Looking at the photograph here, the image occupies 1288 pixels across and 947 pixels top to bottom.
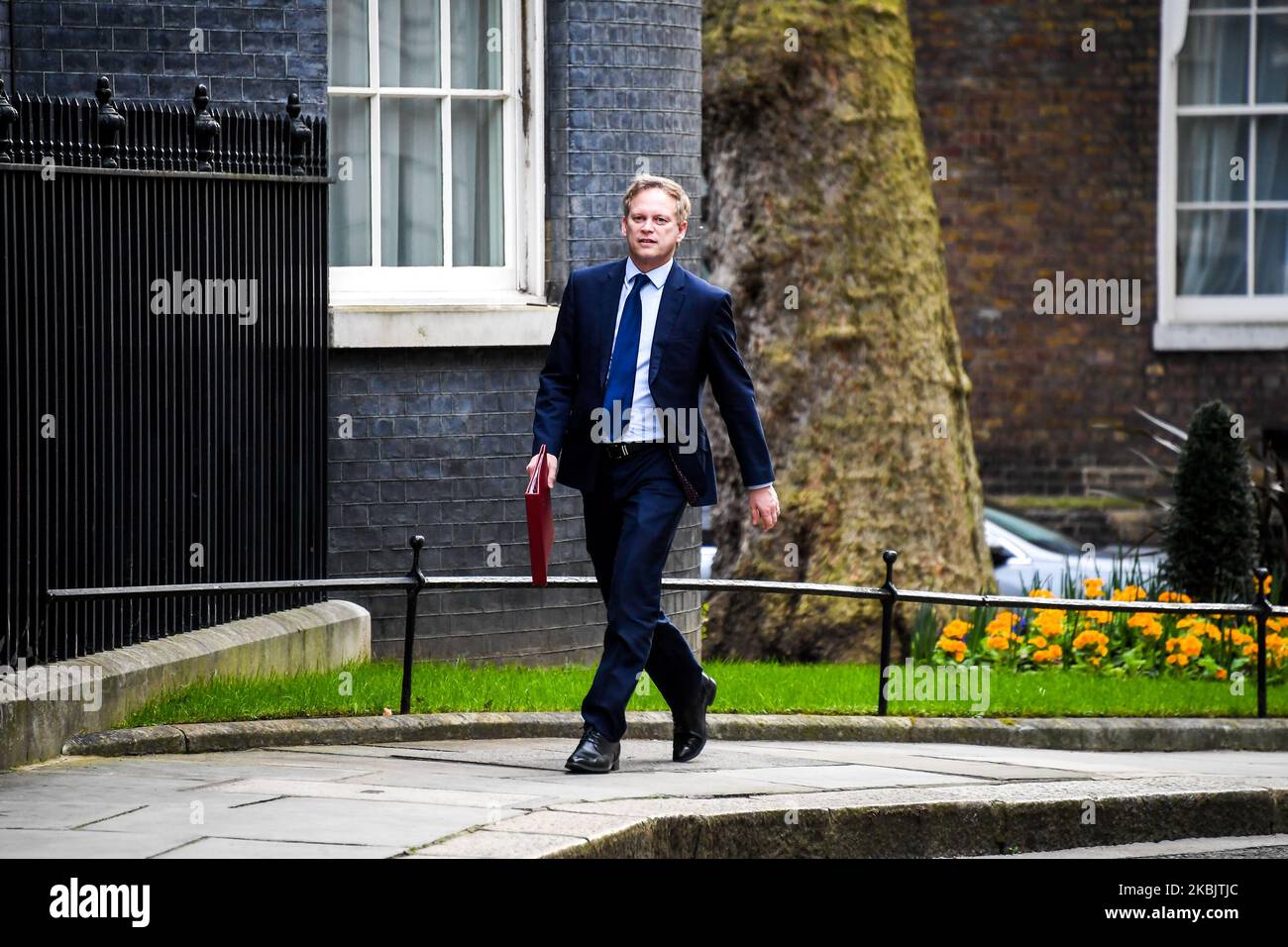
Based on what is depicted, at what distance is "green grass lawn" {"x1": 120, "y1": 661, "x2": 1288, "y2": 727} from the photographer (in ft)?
26.1

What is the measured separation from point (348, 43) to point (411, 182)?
2.37 feet

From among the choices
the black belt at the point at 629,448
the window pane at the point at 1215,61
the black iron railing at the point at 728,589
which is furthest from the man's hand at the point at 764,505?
the window pane at the point at 1215,61

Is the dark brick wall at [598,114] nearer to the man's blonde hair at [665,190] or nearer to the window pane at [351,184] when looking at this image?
the window pane at [351,184]

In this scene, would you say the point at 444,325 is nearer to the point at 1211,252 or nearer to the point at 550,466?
the point at 550,466

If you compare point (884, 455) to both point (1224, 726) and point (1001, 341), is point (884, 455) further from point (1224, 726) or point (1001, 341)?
point (1001, 341)

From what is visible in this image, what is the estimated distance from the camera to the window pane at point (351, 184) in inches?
402

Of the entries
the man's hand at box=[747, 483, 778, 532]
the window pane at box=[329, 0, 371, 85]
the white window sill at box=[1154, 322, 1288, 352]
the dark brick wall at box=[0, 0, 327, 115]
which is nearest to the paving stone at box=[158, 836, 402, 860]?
the man's hand at box=[747, 483, 778, 532]

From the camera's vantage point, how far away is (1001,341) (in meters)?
18.5

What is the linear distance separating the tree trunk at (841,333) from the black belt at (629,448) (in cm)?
629

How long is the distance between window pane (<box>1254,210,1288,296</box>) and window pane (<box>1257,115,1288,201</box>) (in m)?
0.17

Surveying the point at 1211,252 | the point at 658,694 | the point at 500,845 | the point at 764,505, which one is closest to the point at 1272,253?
the point at 1211,252

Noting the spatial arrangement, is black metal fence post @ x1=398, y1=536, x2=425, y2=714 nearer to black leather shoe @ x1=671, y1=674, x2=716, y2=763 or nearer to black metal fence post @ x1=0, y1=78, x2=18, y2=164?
black leather shoe @ x1=671, y1=674, x2=716, y2=763

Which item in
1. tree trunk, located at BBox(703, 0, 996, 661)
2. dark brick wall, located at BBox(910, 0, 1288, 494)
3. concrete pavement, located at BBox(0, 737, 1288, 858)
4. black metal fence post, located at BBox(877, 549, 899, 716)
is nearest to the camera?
concrete pavement, located at BBox(0, 737, 1288, 858)
